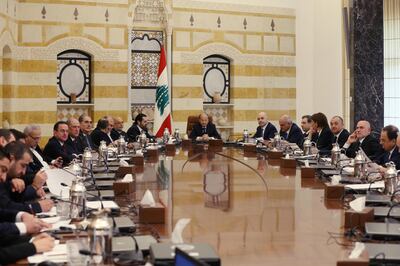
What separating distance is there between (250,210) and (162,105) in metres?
9.52

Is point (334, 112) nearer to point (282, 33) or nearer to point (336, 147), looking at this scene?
point (282, 33)

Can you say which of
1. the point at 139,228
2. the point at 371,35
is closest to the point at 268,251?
the point at 139,228

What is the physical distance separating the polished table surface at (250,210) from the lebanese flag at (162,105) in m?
4.68

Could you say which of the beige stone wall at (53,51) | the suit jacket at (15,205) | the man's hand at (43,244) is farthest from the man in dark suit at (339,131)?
the man's hand at (43,244)

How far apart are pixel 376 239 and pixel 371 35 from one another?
38.2 feet

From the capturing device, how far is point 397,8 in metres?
15.5

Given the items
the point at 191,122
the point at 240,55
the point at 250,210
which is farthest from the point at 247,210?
the point at 240,55

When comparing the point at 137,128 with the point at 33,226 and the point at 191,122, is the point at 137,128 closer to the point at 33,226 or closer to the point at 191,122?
the point at 191,122

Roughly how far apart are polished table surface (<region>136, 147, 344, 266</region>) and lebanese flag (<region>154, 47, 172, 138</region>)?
15.4ft

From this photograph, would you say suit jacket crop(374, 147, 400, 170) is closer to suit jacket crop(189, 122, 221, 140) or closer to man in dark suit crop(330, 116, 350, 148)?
man in dark suit crop(330, 116, 350, 148)

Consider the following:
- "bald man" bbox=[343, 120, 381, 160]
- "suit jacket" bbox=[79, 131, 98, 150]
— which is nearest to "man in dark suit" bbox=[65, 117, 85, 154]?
"suit jacket" bbox=[79, 131, 98, 150]

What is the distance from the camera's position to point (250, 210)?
20.6 ft

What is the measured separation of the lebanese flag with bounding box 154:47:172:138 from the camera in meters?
15.5

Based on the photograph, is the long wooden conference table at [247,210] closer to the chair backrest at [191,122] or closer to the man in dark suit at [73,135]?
the man in dark suit at [73,135]
